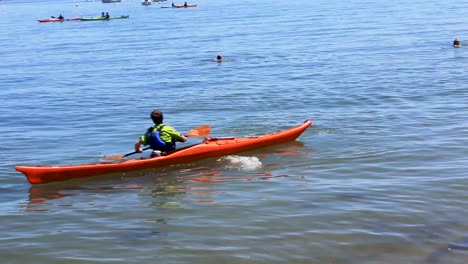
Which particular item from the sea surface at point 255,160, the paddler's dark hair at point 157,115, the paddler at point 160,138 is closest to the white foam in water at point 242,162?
the sea surface at point 255,160

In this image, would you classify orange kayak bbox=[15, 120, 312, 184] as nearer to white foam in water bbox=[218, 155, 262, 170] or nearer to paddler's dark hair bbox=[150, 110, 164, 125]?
white foam in water bbox=[218, 155, 262, 170]

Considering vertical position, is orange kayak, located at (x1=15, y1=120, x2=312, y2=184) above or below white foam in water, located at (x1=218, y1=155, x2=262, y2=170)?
above

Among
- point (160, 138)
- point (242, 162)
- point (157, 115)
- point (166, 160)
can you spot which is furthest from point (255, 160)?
point (157, 115)

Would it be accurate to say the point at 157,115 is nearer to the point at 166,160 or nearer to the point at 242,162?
the point at 166,160

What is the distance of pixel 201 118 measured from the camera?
1975 cm

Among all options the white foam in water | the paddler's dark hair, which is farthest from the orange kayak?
the paddler's dark hair

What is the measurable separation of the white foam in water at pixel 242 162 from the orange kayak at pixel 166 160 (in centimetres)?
14

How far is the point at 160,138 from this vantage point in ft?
45.0

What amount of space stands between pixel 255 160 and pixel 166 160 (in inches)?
76.7

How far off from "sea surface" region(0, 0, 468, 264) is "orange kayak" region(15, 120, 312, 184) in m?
0.16

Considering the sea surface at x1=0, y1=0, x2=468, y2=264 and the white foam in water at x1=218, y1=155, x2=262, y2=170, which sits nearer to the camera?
the sea surface at x1=0, y1=0, x2=468, y2=264

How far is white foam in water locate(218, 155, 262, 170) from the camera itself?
1412 centimetres

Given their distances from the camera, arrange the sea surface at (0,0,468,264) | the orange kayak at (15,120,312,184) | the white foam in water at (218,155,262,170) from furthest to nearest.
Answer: the white foam in water at (218,155,262,170)
the orange kayak at (15,120,312,184)
the sea surface at (0,0,468,264)

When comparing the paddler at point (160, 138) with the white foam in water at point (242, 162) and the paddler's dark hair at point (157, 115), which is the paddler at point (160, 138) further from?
the white foam in water at point (242, 162)
